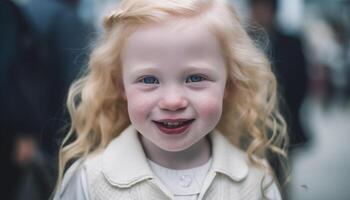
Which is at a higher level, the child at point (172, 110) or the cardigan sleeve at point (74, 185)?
the child at point (172, 110)

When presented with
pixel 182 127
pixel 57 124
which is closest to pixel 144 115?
pixel 182 127

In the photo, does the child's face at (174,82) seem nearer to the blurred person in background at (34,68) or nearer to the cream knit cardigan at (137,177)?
the cream knit cardigan at (137,177)

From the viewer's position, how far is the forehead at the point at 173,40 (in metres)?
2.08

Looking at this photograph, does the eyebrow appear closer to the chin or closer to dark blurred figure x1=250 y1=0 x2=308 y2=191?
the chin

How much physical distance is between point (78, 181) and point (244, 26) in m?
0.74

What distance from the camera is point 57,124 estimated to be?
368cm

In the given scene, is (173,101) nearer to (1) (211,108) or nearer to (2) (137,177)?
(1) (211,108)

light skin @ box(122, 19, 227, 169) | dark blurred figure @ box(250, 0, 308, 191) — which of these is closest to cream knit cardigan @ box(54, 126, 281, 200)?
light skin @ box(122, 19, 227, 169)

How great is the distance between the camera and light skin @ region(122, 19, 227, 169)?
2.09 meters

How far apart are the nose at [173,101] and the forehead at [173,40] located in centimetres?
11

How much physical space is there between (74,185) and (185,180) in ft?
1.12

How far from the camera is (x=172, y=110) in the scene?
82.7 inches

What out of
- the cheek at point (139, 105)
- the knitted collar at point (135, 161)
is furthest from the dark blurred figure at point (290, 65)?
the cheek at point (139, 105)

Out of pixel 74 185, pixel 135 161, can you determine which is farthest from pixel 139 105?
pixel 74 185
